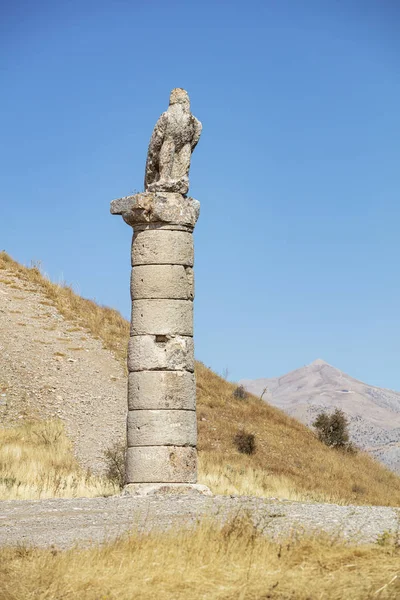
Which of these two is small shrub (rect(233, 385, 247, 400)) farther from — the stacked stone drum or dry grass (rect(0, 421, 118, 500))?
the stacked stone drum

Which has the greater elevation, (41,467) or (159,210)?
(159,210)

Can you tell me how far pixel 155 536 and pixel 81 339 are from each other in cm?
2294

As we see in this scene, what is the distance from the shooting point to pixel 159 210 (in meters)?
16.2

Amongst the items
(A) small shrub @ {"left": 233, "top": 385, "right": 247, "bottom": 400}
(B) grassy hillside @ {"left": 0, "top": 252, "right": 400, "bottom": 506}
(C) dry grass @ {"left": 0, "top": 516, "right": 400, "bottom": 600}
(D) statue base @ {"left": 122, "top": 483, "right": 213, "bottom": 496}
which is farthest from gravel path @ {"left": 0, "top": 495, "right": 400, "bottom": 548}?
(A) small shrub @ {"left": 233, "top": 385, "right": 247, "bottom": 400}

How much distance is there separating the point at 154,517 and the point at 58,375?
17478 mm

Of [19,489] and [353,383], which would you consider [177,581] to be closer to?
[19,489]

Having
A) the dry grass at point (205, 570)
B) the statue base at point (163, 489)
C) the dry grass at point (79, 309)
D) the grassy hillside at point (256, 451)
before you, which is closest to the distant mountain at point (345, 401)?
the grassy hillside at point (256, 451)

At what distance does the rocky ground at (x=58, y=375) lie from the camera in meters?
25.9

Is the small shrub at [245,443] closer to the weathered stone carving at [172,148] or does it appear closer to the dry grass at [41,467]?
the dry grass at [41,467]

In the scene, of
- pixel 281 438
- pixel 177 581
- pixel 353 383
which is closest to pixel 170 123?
pixel 177 581

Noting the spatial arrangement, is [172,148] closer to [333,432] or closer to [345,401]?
[333,432]

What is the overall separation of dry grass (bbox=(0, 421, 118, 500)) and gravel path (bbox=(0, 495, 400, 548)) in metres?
1.88

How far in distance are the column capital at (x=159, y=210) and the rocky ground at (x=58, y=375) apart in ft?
26.7

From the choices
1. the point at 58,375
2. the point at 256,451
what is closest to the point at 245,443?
the point at 256,451
